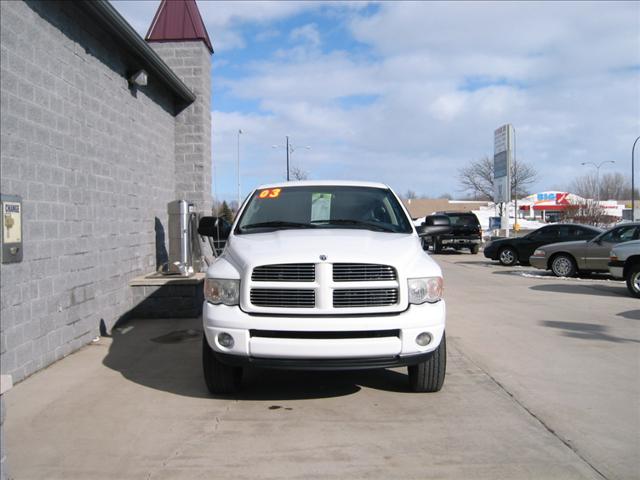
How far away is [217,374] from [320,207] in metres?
2.05

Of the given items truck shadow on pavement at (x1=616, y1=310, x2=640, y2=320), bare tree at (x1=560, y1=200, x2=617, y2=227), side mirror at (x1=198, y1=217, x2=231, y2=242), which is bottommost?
truck shadow on pavement at (x1=616, y1=310, x2=640, y2=320)

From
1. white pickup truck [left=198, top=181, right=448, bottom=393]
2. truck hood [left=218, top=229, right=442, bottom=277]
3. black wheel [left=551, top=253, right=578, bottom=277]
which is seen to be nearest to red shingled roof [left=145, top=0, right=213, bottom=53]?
truck hood [left=218, top=229, right=442, bottom=277]

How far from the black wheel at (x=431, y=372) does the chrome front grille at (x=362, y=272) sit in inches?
33.0

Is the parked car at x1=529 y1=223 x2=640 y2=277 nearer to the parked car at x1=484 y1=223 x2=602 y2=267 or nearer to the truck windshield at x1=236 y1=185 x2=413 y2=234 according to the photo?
the parked car at x1=484 y1=223 x2=602 y2=267

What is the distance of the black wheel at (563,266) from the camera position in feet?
52.4

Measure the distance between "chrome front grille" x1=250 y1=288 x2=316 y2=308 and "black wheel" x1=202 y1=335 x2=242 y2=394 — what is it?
2.26 feet

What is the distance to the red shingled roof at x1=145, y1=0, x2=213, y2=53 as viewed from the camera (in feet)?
41.1

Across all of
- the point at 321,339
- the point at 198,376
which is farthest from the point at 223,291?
the point at 198,376

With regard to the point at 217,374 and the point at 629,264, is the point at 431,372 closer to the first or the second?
the point at 217,374

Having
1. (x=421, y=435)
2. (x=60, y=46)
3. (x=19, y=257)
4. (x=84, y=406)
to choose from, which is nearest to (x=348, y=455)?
(x=421, y=435)

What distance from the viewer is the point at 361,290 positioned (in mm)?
4758

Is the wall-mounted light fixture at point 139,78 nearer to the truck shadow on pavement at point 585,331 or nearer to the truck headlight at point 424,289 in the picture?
the truck headlight at point 424,289

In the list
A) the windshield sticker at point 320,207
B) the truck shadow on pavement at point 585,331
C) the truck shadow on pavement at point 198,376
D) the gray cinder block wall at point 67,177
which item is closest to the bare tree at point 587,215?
the truck shadow on pavement at point 585,331

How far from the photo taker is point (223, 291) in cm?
490
